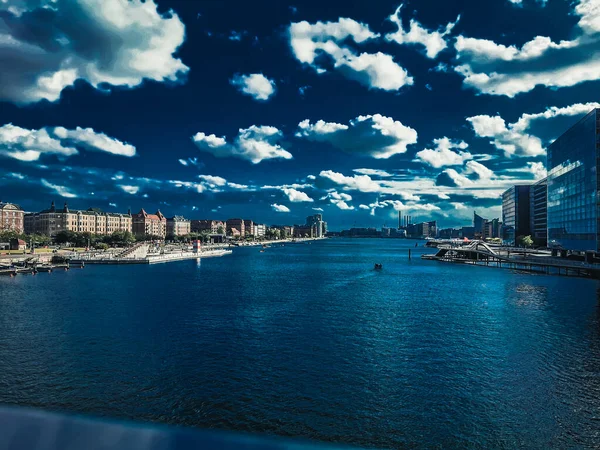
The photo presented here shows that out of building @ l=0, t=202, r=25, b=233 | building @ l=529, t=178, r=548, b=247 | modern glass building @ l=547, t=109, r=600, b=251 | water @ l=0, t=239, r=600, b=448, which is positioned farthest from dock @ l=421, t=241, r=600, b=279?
building @ l=0, t=202, r=25, b=233

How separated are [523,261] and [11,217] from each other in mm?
203583

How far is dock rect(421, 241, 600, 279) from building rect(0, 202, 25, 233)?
17821 centimetres

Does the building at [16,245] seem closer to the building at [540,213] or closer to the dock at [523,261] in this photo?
the dock at [523,261]

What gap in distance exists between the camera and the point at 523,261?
98875 mm

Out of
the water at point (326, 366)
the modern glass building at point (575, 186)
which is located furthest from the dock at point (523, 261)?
the water at point (326, 366)

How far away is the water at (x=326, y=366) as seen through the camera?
60.6 ft

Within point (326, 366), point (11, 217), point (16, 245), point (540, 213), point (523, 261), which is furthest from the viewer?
point (11, 217)

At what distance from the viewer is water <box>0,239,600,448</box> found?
18.5 m

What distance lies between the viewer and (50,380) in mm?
22891

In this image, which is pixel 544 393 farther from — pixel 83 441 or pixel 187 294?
pixel 187 294

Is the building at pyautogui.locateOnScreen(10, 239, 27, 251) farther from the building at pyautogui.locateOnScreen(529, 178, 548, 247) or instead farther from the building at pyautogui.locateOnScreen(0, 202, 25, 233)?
the building at pyautogui.locateOnScreen(529, 178, 548, 247)

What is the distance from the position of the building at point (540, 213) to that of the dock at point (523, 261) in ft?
154

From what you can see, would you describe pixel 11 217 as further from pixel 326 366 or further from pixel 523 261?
pixel 326 366

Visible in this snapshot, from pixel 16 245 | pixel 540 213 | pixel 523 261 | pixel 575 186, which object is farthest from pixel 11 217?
pixel 540 213
